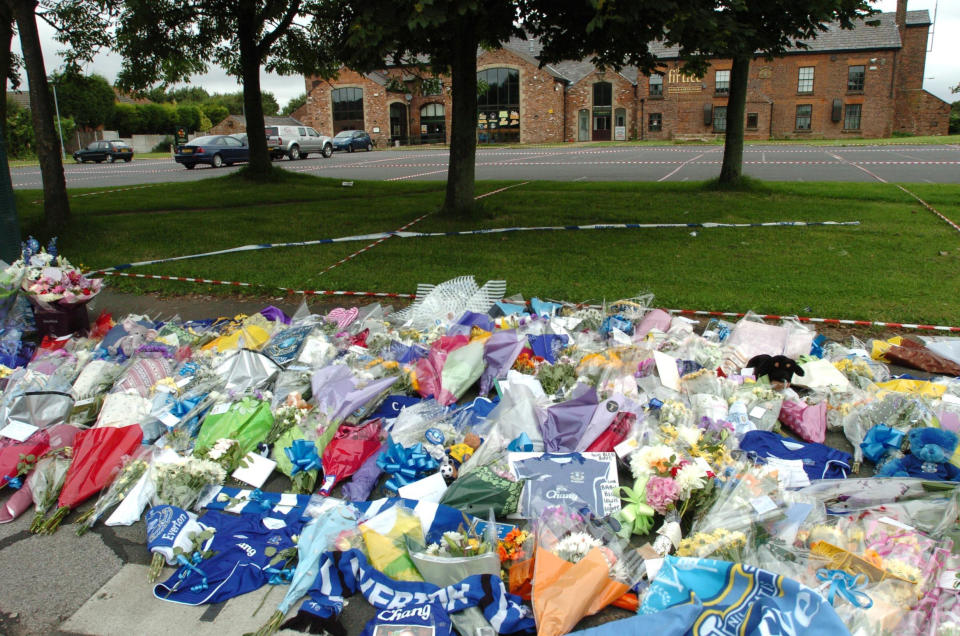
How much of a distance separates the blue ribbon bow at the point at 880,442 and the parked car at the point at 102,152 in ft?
124

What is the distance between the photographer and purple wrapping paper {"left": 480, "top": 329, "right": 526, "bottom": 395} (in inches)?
196

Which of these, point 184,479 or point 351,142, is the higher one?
point 351,142

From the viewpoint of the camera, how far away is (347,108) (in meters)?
52.1

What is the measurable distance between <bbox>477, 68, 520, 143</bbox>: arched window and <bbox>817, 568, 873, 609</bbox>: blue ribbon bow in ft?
156

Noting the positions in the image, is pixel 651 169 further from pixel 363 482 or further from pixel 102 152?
pixel 102 152

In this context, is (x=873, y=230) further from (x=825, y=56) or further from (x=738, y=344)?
(x=825, y=56)

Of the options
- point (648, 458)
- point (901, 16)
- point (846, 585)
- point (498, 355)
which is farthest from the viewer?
point (901, 16)

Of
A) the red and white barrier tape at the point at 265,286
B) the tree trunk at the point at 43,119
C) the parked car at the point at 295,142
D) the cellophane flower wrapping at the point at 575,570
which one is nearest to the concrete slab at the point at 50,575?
the cellophane flower wrapping at the point at 575,570

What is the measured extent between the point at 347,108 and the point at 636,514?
173 feet

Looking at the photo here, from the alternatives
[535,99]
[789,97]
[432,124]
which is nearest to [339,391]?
[535,99]

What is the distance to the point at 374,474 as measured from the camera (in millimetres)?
3811

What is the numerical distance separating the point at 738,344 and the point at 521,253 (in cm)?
379

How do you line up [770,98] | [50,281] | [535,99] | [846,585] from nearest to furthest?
[846,585], [50,281], [770,98], [535,99]

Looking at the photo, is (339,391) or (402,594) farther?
(339,391)
